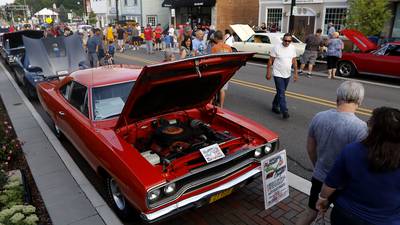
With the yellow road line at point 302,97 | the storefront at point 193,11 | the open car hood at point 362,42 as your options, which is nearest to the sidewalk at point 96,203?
the yellow road line at point 302,97

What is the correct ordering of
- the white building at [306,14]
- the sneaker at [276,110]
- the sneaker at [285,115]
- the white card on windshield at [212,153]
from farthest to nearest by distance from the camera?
the white building at [306,14], the sneaker at [276,110], the sneaker at [285,115], the white card on windshield at [212,153]

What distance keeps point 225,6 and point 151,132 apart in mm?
27601

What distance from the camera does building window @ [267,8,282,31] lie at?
23062 millimetres

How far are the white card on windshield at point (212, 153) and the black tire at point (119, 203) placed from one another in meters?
1.00

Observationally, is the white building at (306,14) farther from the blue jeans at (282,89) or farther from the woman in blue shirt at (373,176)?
the woman in blue shirt at (373,176)

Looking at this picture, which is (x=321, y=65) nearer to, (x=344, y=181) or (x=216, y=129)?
(x=216, y=129)

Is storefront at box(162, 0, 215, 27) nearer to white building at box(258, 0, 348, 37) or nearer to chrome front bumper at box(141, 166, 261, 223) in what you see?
white building at box(258, 0, 348, 37)

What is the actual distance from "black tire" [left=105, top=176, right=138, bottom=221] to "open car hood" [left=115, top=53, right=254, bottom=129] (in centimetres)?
69

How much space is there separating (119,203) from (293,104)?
583 cm

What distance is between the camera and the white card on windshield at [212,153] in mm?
3514

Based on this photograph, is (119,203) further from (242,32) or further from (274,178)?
(242,32)

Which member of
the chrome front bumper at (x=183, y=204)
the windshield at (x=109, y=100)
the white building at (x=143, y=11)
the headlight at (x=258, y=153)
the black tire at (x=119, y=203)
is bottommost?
the black tire at (x=119, y=203)

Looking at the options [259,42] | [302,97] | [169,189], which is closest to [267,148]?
[169,189]

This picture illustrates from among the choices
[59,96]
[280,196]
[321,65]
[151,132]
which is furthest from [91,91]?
[321,65]
